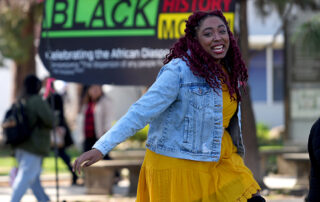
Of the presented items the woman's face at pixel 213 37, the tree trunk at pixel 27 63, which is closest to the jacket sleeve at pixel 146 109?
the woman's face at pixel 213 37

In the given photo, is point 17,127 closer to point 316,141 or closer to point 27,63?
point 316,141

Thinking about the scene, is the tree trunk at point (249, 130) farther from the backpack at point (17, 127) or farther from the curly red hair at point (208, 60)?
the curly red hair at point (208, 60)

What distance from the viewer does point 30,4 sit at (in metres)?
16.0

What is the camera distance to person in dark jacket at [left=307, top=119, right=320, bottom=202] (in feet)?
11.8

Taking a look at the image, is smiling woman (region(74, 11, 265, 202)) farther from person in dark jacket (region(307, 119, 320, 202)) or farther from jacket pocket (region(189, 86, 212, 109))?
person in dark jacket (region(307, 119, 320, 202))

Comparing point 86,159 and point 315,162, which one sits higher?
point 86,159

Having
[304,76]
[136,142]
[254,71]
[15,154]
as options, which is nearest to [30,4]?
[136,142]

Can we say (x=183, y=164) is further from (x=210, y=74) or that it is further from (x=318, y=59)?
(x=318, y=59)

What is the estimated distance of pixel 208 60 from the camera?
3963 mm

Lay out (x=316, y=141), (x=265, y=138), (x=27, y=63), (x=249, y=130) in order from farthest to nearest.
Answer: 1. (x=265, y=138)
2. (x=27, y=63)
3. (x=249, y=130)
4. (x=316, y=141)

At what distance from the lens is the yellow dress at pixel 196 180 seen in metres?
3.91

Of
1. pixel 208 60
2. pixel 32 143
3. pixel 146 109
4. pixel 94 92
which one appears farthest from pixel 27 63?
pixel 146 109

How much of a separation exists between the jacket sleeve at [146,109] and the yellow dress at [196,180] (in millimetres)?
339

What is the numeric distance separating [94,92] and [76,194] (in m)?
1.61
